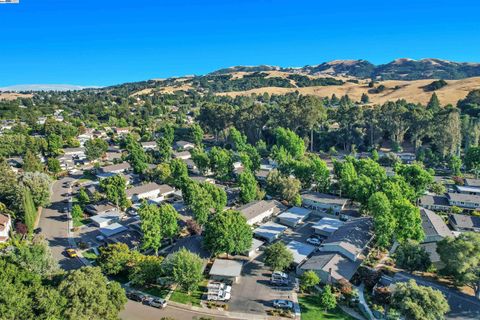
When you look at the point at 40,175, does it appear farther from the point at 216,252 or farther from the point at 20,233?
the point at 216,252

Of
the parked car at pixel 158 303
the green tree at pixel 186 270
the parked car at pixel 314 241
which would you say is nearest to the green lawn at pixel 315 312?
the green tree at pixel 186 270

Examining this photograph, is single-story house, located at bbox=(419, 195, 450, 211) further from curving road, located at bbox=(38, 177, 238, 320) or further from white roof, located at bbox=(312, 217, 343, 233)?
curving road, located at bbox=(38, 177, 238, 320)

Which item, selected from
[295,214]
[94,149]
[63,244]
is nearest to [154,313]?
[63,244]

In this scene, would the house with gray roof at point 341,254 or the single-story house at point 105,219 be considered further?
the single-story house at point 105,219

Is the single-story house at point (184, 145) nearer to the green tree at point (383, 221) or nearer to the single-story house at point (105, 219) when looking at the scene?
the single-story house at point (105, 219)

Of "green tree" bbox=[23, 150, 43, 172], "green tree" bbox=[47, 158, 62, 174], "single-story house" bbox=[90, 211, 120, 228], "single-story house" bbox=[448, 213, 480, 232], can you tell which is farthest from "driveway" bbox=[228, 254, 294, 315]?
"green tree" bbox=[47, 158, 62, 174]

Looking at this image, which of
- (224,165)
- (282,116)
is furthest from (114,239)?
(282,116)
